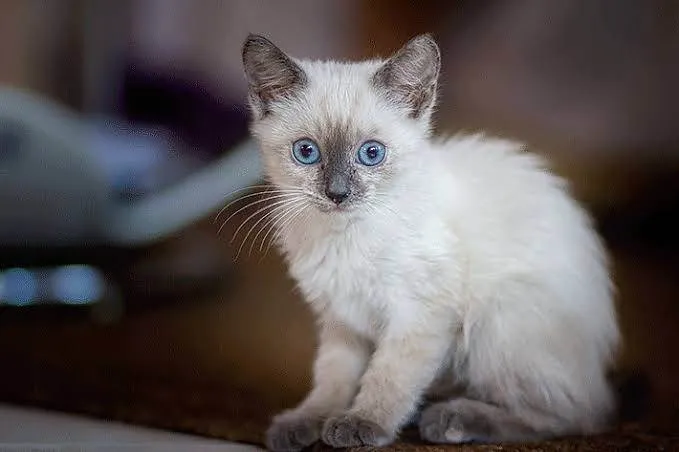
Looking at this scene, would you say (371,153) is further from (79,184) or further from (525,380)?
(79,184)

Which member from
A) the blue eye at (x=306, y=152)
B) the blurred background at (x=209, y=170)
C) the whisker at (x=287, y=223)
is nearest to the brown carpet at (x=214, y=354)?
the blurred background at (x=209, y=170)

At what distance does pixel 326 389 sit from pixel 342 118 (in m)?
0.47

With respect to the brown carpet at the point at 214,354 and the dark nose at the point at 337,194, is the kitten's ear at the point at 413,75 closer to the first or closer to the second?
the dark nose at the point at 337,194

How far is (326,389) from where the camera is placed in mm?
1354

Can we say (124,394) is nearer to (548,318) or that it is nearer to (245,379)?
(245,379)

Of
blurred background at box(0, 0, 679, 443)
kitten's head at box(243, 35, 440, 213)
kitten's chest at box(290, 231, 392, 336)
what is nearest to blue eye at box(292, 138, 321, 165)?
kitten's head at box(243, 35, 440, 213)

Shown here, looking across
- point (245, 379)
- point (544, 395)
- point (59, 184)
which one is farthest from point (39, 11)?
point (544, 395)

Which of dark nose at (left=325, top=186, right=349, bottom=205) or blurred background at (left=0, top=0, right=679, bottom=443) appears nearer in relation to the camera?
dark nose at (left=325, top=186, right=349, bottom=205)

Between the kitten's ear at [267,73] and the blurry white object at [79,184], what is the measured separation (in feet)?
0.88

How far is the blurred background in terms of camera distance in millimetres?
1454

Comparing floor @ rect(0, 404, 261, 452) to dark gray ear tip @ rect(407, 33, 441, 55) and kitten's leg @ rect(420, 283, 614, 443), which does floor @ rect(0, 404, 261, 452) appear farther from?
dark gray ear tip @ rect(407, 33, 441, 55)

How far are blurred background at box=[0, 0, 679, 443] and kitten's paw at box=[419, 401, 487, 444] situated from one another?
29 cm

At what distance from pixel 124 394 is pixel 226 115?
1.90 ft

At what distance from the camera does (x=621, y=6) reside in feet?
4.71
